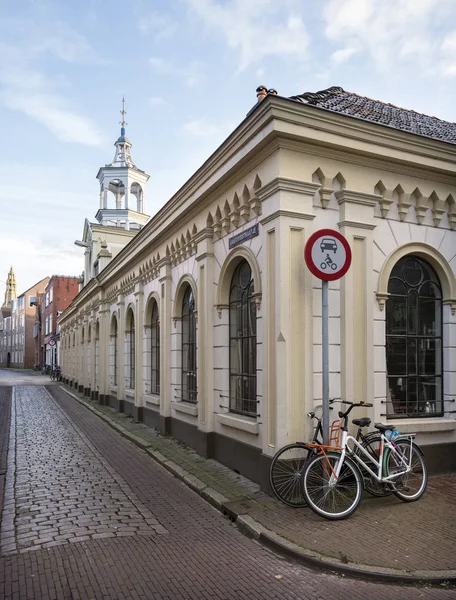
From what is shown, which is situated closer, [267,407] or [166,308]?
[267,407]

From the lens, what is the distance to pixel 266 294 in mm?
7012

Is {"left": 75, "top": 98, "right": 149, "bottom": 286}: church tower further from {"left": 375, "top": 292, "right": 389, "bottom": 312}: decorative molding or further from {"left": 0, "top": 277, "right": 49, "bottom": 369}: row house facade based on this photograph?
{"left": 0, "top": 277, "right": 49, "bottom": 369}: row house facade

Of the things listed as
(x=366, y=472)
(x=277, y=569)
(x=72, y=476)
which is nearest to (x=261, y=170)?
(x=366, y=472)

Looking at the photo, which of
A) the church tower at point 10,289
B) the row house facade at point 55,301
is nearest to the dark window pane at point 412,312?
the row house facade at point 55,301

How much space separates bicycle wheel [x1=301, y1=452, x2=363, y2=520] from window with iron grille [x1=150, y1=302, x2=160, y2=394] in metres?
8.05

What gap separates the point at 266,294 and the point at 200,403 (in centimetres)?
327

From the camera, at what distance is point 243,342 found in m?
8.34

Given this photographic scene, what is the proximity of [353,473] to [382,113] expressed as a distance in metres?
6.41

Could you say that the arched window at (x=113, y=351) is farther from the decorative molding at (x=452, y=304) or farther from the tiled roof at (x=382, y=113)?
the decorative molding at (x=452, y=304)

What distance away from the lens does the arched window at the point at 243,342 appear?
7996mm

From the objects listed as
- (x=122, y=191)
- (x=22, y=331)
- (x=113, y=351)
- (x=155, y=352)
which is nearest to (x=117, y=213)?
(x=122, y=191)

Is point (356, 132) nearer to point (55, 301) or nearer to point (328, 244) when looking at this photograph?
point (328, 244)

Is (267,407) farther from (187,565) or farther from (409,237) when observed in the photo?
(409,237)

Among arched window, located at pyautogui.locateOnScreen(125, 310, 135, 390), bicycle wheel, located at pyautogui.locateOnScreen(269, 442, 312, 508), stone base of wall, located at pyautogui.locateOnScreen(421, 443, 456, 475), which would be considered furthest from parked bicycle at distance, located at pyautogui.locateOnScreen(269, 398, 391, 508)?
arched window, located at pyautogui.locateOnScreen(125, 310, 135, 390)
